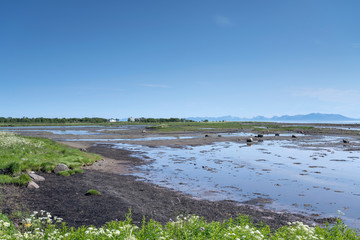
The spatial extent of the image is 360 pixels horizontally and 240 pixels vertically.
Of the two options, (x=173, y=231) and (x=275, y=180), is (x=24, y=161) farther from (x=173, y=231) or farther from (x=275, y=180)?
(x=275, y=180)

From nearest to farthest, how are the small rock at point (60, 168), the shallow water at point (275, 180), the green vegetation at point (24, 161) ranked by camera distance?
the shallow water at point (275, 180) < the green vegetation at point (24, 161) < the small rock at point (60, 168)

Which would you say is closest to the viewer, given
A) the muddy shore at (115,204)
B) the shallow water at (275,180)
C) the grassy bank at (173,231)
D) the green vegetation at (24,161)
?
the grassy bank at (173,231)

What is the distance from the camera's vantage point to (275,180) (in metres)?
23.5

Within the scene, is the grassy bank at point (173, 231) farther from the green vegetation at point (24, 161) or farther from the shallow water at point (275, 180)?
the green vegetation at point (24, 161)

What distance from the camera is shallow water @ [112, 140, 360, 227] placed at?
17297mm

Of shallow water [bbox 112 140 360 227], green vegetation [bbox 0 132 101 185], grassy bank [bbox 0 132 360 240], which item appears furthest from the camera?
green vegetation [bbox 0 132 101 185]

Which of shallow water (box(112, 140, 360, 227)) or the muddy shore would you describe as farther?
shallow water (box(112, 140, 360, 227))

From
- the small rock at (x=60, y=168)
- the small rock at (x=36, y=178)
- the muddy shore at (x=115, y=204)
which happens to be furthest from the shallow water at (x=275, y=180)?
the small rock at (x=36, y=178)

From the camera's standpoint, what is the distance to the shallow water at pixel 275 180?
17.3m

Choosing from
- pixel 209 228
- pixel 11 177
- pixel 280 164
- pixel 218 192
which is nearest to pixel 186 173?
pixel 218 192

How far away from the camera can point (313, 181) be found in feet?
75.6

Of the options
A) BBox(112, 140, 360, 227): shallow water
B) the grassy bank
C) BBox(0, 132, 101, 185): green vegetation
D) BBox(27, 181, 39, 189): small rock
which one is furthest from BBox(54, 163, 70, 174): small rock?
the grassy bank

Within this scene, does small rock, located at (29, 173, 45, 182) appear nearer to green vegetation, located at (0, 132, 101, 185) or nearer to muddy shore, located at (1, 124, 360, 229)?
muddy shore, located at (1, 124, 360, 229)

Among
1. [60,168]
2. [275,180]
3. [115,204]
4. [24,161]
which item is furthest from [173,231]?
[275,180]
